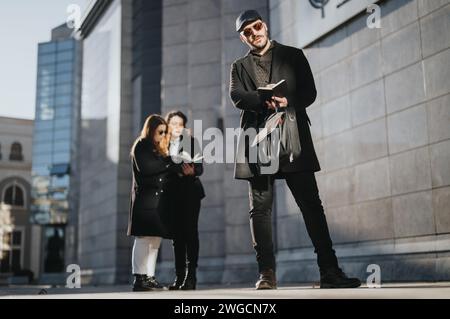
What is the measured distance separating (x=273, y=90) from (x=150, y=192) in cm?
247

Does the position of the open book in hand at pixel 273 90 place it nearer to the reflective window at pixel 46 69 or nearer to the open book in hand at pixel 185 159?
the open book in hand at pixel 185 159

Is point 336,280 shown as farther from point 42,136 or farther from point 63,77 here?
point 63,77

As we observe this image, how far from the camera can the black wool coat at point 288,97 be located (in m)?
4.48

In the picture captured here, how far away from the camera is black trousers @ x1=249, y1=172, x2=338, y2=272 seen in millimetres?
4375

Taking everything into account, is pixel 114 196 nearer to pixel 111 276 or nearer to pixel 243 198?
pixel 111 276

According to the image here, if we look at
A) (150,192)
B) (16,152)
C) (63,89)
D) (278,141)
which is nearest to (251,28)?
(278,141)

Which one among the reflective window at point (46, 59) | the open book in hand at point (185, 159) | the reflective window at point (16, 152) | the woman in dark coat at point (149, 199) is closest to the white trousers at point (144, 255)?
the woman in dark coat at point (149, 199)

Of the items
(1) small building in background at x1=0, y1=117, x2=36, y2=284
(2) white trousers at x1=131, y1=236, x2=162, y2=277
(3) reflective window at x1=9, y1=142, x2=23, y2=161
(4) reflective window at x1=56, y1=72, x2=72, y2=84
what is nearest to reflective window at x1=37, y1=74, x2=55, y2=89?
(4) reflective window at x1=56, y1=72, x2=72, y2=84

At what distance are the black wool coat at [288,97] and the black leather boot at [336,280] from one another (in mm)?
789

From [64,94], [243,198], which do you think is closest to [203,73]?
[243,198]

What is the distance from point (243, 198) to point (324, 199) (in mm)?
4698

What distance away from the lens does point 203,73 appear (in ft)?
52.0

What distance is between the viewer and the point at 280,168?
4.45 meters

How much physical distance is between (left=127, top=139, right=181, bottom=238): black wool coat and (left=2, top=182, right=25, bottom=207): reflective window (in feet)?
176
